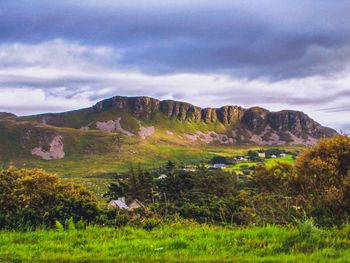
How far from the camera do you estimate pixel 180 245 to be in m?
8.29

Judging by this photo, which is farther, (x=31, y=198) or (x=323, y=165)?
(x=323, y=165)

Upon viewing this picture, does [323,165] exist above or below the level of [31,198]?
above

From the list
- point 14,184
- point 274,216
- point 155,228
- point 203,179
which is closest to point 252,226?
point 274,216

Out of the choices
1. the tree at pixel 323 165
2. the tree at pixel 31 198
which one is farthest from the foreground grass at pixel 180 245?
the tree at pixel 323 165

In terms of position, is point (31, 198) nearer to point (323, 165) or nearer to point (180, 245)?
point (180, 245)

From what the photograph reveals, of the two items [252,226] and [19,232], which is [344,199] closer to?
[252,226]

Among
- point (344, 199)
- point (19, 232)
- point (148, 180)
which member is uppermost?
point (344, 199)

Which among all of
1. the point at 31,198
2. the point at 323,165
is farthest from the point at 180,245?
the point at 323,165

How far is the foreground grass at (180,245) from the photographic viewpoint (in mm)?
7378

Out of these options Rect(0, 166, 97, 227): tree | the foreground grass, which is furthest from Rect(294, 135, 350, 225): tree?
Rect(0, 166, 97, 227): tree

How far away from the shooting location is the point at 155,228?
32.6 feet

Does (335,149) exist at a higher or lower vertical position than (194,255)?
higher

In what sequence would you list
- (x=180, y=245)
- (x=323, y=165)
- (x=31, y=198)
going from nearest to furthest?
(x=180, y=245) < (x=31, y=198) < (x=323, y=165)

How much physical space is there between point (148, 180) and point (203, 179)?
27.7ft
